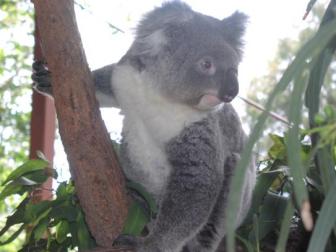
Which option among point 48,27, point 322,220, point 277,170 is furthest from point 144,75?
point 322,220

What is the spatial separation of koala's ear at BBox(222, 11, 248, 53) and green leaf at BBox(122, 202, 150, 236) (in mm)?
832

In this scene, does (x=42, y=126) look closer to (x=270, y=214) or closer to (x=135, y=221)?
(x=135, y=221)

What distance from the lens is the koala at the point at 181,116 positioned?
2.06m

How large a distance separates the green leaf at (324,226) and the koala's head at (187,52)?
47.9 inches

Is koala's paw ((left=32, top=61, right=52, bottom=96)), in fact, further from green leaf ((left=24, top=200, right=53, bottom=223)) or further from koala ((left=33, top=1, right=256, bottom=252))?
green leaf ((left=24, top=200, right=53, bottom=223))

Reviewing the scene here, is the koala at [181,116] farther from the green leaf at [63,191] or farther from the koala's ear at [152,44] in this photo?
the green leaf at [63,191]

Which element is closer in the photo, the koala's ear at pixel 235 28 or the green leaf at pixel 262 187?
the green leaf at pixel 262 187

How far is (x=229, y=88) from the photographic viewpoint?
1982 mm

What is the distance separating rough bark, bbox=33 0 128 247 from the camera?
1844 millimetres

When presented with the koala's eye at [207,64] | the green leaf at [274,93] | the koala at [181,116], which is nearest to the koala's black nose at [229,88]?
the koala at [181,116]

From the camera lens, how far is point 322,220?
0.82 m

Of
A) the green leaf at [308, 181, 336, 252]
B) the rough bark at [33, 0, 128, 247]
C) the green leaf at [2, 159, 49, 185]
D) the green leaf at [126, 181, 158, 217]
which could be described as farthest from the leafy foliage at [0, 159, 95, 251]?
the green leaf at [308, 181, 336, 252]

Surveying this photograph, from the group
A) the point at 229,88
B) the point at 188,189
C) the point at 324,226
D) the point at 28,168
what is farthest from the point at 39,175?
the point at 324,226

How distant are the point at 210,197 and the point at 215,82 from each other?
1.40ft
